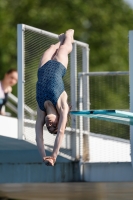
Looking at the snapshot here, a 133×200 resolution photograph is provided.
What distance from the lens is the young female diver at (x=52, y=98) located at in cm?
1476

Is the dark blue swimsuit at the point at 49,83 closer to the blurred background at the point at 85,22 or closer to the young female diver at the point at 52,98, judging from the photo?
the young female diver at the point at 52,98

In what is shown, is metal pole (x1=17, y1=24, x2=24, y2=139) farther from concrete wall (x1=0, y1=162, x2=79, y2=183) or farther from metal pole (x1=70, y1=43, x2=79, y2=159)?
metal pole (x1=70, y1=43, x2=79, y2=159)

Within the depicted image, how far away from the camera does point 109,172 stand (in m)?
17.6

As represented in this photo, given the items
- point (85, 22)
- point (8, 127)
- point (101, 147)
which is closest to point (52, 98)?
point (8, 127)

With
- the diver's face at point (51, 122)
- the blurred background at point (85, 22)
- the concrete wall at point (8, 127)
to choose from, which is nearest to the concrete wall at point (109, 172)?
the concrete wall at point (8, 127)

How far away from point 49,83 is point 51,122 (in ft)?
2.47

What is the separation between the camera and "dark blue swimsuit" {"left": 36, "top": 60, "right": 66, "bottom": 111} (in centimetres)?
1508

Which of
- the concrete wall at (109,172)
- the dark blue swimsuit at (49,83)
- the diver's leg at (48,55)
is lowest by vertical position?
the concrete wall at (109,172)

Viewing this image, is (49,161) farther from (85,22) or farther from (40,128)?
(85,22)

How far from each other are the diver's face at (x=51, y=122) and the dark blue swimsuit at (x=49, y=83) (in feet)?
1.06

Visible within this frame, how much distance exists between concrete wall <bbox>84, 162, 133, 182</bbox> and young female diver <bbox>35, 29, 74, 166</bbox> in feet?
8.89

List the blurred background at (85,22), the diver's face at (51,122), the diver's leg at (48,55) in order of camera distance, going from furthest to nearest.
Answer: the blurred background at (85,22) → the diver's leg at (48,55) → the diver's face at (51,122)

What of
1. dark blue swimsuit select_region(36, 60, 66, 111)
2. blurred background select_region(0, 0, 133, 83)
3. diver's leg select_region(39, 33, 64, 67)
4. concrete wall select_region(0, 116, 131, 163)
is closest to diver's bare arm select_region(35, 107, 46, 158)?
dark blue swimsuit select_region(36, 60, 66, 111)

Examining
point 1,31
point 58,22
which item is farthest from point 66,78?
point 58,22
